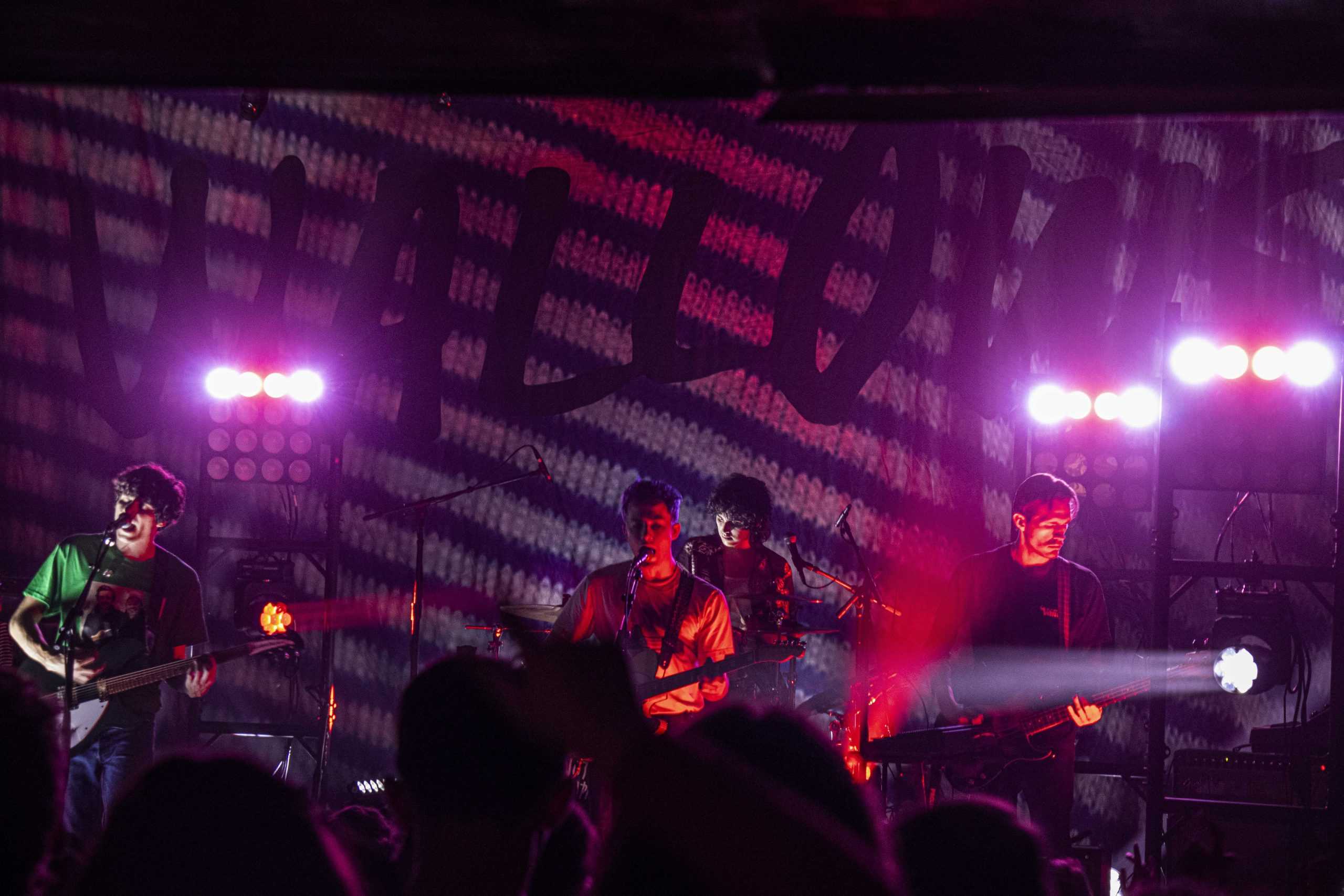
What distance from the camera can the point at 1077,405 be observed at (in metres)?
6.36

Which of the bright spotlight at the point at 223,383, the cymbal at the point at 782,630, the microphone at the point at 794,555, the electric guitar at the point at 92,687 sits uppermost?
the bright spotlight at the point at 223,383

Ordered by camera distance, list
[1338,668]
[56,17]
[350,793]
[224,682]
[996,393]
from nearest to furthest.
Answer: [56,17] → [1338,668] → [350,793] → [996,393] → [224,682]

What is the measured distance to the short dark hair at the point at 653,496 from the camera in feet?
16.6

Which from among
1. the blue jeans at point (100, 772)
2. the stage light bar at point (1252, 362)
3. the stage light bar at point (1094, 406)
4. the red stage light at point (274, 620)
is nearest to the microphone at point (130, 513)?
the blue jeans at point (100, 772)

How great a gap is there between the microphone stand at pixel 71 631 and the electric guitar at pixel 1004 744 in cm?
321

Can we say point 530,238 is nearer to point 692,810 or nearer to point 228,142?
point 228,142

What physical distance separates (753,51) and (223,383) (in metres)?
5.31

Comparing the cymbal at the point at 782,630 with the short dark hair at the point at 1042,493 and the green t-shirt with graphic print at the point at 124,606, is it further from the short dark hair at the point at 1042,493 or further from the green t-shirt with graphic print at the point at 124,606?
the green t-shirt with graphic print at the point at 124,606

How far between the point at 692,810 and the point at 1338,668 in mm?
5149

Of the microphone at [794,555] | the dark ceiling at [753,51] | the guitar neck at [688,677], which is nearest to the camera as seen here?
the dark ceiling at [753,51]

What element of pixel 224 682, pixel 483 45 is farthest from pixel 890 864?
pixel 224 682

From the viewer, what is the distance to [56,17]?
211cm

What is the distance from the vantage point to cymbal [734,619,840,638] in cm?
580

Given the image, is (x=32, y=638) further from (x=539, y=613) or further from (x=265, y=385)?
(x=539, y=613)
